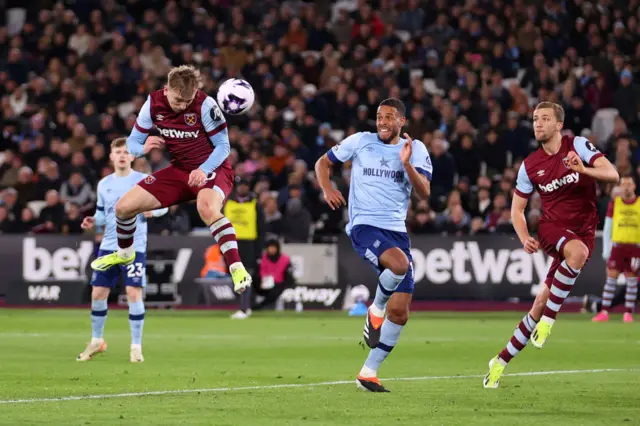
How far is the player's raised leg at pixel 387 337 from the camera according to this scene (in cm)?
1114

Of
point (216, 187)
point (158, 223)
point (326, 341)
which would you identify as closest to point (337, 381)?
point (216, 187)

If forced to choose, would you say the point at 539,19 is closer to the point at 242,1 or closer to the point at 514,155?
the point at 514,155

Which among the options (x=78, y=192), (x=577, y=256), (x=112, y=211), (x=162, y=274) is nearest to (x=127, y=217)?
(x=112, y=211)

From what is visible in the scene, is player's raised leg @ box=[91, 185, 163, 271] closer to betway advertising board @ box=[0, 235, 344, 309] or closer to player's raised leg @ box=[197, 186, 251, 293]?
player's raised leg @ box=[197, 186, 251, 293]

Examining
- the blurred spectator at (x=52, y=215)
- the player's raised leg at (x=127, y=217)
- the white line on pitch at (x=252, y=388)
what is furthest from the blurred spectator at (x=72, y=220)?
the white line on pitch at (x=252, y=388)

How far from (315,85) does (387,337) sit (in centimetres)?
1986

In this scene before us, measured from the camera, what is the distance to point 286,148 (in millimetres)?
28000

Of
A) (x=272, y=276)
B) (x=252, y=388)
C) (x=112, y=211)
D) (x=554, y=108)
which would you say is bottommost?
(x=272, y=276)

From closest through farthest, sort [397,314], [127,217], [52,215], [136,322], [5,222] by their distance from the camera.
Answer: [397,314] < [127,217] < [136,322] < [52,215] < [5,222]

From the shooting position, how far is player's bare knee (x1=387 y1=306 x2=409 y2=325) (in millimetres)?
11148

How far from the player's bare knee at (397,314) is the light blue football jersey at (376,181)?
0.78 m

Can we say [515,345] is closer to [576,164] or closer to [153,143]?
[576,164]

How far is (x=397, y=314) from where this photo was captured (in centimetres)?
1117

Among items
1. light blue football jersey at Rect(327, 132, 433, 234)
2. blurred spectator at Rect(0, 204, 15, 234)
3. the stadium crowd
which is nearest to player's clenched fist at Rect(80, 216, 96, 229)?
light blue football jersey at Rect(327, 132, 433, 234)
